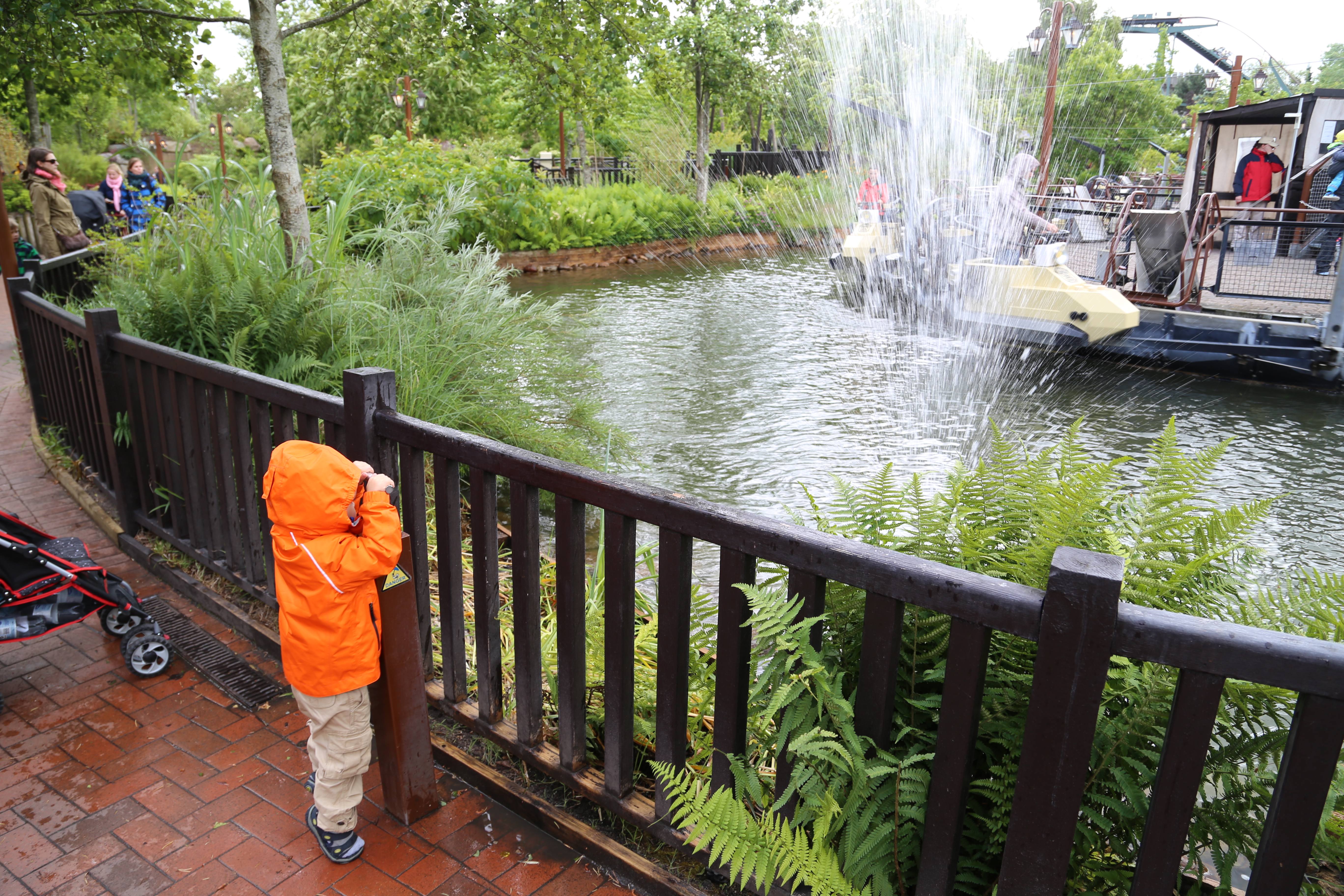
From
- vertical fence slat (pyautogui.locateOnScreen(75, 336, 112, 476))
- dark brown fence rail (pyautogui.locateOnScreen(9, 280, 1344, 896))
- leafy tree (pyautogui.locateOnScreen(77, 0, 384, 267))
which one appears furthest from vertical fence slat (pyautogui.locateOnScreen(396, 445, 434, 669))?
leafy tree (pyautogui.locateOnScreen(77, 0, 384, 267))

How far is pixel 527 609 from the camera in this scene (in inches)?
111

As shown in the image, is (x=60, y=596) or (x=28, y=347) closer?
(x=60, y=596)

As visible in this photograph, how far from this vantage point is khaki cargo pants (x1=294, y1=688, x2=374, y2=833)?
106 inches

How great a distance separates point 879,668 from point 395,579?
1.52 meters

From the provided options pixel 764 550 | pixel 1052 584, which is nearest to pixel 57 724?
pixel 764 550

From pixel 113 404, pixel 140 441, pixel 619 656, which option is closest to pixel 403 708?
pixel 619 656

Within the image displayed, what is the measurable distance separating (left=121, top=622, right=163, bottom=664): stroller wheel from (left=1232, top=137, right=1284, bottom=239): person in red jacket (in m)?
16.2

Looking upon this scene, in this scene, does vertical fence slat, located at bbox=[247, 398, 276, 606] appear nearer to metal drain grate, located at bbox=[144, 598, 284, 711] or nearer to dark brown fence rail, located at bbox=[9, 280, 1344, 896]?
dark brown fence rail, located at bbox=[9, 280, 1344, 896]

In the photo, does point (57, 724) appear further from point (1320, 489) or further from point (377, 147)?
point (377, 147)

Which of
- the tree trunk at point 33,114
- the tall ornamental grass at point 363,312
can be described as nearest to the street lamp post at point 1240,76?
the tall ornamental grass at point 363,312

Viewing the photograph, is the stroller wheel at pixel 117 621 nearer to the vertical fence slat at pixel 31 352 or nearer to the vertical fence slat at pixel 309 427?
the vertical fence slat at pixel 309 427

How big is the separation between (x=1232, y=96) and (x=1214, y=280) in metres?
16.1

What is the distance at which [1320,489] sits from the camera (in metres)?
8.51

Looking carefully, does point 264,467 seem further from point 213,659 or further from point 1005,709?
point 1005,709
